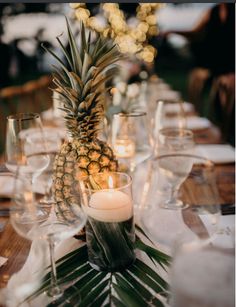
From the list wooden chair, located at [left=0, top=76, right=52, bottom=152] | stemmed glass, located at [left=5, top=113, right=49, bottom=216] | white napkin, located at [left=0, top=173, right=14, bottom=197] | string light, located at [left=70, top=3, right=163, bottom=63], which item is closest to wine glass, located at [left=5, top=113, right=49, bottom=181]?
stemmed glass, located at [left=5, top=113, right=49, bottom=216]

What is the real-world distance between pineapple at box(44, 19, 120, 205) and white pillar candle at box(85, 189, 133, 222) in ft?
0.40

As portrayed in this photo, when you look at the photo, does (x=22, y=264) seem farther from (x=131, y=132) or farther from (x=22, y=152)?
(x=131, y=132)

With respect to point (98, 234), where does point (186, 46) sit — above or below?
above

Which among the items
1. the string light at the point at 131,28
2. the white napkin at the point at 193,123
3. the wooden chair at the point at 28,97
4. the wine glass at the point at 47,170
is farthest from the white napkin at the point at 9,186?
the wooden chair at the point at 28,97

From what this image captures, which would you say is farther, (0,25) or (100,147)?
(0,25)

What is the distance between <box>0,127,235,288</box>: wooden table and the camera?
802 millimetres

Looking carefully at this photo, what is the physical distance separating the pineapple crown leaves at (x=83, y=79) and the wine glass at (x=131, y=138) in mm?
192

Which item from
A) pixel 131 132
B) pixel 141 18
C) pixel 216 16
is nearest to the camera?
pixel 131 132

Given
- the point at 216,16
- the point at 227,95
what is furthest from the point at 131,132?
the point at 216,16

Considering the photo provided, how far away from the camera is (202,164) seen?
0.79m

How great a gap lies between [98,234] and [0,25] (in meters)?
6.26

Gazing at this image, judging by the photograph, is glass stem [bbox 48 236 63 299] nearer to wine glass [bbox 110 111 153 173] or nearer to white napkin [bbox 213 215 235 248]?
white napkin [bbox 213 215 235 248]

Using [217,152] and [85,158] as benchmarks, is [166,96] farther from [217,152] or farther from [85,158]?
[85,158]

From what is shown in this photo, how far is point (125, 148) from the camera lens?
1.18 metres
